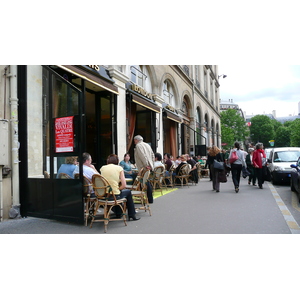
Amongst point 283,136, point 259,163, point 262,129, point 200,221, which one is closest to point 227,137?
point 262,129

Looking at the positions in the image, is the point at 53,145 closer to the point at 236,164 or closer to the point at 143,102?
the point at 236,164

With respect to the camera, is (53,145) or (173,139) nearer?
(53,145)

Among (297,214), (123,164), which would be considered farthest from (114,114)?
(297,214)

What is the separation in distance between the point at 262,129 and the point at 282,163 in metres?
72.2

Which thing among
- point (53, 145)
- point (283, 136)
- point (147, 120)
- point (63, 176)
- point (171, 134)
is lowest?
point (63, 176)

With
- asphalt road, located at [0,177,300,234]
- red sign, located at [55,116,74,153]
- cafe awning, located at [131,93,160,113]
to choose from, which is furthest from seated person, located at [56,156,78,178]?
cafe awning, located at [131,93,160,113]

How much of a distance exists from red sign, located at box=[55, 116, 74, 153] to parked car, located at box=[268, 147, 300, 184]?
26.7ft

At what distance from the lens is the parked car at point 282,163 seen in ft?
33.6

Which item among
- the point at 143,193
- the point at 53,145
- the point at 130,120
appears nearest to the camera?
the point at 53,145

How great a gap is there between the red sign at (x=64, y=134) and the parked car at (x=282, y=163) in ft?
26.7

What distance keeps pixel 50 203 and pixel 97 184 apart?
1.19m

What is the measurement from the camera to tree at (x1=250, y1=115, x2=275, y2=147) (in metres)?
77.1

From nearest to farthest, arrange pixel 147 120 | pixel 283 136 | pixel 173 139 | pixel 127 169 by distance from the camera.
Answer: pixel 127 169 < pixel 147 120 < pixel 173 139 < pixel 283 136

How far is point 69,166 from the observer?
5297 millimetres
